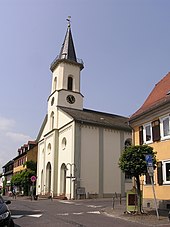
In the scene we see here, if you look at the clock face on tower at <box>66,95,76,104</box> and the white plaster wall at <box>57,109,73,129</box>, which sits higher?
the clock face on tower at <box>66,95,76,104</box>

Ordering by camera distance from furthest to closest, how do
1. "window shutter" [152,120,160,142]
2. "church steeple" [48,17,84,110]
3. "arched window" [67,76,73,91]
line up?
1. "arched window" [67,76,73,91]
2. "church steeple" [48,17,84,110]
3. "window shutter" [152,120,160,142]

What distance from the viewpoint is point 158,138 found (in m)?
18.9

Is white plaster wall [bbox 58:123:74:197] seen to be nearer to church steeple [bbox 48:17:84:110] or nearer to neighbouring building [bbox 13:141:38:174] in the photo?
church steeple [bbox 48:17:84:110]

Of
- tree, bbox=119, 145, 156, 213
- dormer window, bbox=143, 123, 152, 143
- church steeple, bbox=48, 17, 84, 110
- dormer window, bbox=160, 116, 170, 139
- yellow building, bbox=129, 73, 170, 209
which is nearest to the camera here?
tree, bbox=119, 145, 156, 213

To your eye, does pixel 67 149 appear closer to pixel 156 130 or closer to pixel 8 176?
pixel 156 130

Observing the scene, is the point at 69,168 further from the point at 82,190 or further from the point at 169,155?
the point at 169,155

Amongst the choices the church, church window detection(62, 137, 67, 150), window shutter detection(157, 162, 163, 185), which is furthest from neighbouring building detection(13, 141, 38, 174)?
window shutter detection(157, 162, 163, 185)

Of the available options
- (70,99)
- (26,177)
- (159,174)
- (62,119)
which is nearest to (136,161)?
(159,174)

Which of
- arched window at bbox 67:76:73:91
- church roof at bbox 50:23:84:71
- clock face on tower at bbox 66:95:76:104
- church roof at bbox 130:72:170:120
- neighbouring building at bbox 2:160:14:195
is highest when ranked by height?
church roof at bbox 50:23:84:71

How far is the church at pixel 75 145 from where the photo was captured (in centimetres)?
3531

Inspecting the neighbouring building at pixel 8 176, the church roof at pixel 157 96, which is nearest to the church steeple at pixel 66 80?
the church roof at pixel 157 96

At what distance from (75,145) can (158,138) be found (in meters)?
17.5

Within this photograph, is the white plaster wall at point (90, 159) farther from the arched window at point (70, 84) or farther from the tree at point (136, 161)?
the tree at point (136, 161)

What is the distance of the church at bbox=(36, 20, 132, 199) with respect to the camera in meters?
35.3
